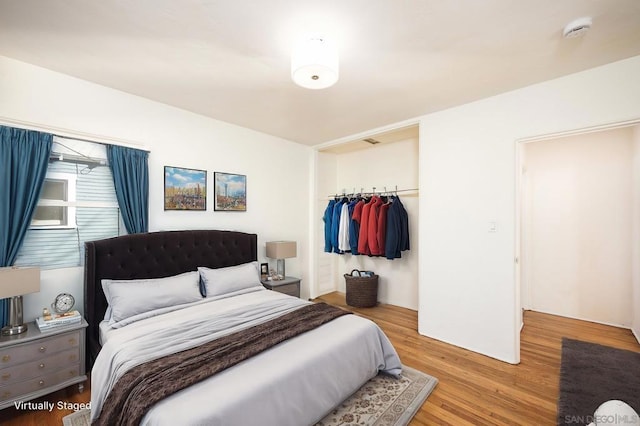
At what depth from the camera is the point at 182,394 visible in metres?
1.38

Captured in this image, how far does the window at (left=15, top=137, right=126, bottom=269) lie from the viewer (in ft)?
7.56

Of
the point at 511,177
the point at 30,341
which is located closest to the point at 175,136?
the point at 30,341

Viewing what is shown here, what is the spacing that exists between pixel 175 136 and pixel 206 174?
520 millimetres

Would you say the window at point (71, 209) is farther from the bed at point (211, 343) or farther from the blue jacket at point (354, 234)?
the blue jacket at point (354, 234)

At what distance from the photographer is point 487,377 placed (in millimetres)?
2387

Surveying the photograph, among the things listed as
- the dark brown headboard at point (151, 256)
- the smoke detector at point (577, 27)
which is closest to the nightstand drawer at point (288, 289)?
the dark brown headboard at point (151, 256)

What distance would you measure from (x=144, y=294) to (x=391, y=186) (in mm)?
3466

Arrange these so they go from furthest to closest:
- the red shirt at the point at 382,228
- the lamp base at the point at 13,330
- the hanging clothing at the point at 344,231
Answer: the hanging clothing at the point at 344,231 < the red shirt at the point at 382,228 < the lamp base at the point at 13,330

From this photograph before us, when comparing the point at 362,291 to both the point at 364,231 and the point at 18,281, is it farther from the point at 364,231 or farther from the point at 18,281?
the point at 18,281

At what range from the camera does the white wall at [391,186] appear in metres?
4.14

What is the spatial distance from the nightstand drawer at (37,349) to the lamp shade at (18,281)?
0.36m

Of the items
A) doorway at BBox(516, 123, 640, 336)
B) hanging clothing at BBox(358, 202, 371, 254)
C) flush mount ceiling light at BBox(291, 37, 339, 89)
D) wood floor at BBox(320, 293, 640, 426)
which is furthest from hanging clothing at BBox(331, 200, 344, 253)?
flush mount ceiling light at BBox(291, 37, 339, 89)

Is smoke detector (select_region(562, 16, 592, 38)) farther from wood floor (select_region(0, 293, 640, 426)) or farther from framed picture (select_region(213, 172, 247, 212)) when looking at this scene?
framed picture (select_region(213, 172, 247, 212))

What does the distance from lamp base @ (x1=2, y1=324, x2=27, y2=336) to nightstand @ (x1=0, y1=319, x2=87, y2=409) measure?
37 millimetres
